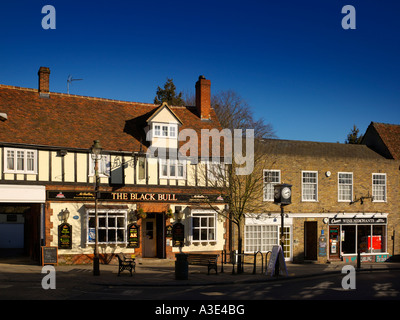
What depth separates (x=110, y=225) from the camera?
24.7m

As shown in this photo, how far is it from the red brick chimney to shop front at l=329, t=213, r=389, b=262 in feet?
33.1

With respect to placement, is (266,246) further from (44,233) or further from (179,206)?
(44,233)

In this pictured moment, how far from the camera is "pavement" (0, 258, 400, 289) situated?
59.1 feet

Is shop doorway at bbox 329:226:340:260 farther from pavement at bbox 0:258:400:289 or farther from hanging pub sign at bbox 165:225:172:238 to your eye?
hanging pub sign at bbox 165:225:172:238

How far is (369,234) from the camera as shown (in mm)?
30594

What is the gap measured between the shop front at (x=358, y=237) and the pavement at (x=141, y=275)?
420cm

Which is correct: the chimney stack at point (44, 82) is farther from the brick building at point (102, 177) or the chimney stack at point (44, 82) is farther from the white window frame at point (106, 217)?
the white window frame at point (106, 217)

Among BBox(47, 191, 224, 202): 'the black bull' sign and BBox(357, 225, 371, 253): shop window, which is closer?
BBox(47, 191, 224, 202): 'the black bull' sign

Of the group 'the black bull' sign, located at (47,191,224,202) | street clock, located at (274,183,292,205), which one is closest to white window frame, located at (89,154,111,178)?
'the black bull' sign, located at (47,191,224,202)

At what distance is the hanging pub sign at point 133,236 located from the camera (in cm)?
2489

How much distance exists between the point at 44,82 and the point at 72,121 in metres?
3.01

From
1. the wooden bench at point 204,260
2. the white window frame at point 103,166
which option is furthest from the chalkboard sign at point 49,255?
the wooden bench at point 204,260
